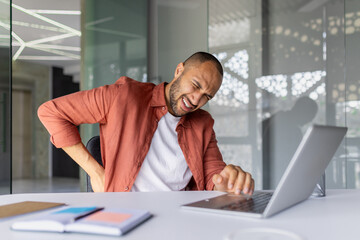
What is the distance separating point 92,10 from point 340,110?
108 inches

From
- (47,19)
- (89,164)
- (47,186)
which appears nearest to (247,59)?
(89,164)

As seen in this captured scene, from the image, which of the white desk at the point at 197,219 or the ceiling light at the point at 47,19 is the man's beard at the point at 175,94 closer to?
the white desk at the point at 197,219

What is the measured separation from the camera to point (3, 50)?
9.55ft

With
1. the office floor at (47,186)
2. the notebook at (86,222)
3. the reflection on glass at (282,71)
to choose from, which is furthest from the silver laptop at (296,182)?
the office floor at (47,186)

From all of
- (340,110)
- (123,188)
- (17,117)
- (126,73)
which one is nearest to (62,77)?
(17,117)

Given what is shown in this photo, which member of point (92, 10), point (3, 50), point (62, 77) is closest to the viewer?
point (3, 50)

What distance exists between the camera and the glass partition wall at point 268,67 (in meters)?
3.02

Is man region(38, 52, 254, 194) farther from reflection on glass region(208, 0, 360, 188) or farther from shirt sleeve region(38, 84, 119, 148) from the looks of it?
reflection on glass region(208, 0, 360, 188)

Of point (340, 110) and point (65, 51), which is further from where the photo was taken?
point (65, 51)

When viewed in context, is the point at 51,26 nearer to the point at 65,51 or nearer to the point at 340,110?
the point at 65,51

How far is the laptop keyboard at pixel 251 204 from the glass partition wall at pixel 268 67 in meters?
2.20

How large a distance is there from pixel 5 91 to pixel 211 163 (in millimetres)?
2088

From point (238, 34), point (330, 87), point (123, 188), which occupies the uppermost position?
point (238, 34)

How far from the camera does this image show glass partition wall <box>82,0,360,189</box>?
3.02 m
